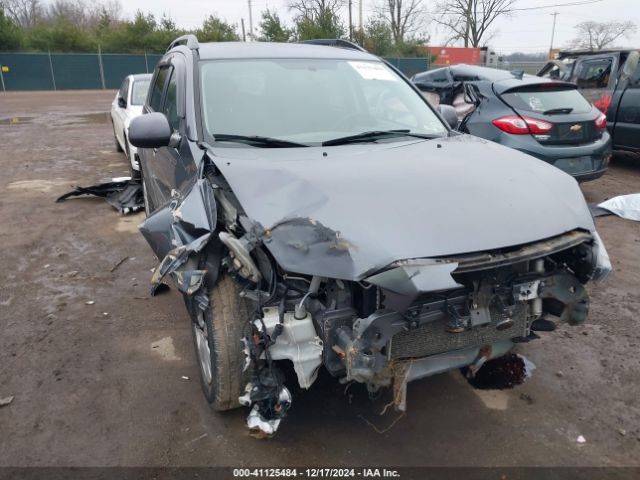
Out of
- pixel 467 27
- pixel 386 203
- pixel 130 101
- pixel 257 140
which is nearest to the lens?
pixel 386 203

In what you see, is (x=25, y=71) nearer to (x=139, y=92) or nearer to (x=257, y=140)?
(x=139, y=92)

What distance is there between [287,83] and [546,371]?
246 centimetres

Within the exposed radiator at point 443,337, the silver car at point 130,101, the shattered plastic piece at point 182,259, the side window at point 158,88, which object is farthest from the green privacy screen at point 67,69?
the exposed radiator at point 443,337

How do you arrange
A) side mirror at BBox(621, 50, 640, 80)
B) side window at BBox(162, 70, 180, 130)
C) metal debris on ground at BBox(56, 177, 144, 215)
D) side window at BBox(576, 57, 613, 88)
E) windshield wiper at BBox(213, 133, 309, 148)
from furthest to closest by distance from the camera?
side window at BBox(576, 57, 613, 88) < side mirror at BBox(621, 50, 640, 80) < metal debris on ground at BBox(56, 177, 144, 215) < side window at BBox(162, 70, 180, 130) < windshield wiper at BBox(213, 133, 309, 148)

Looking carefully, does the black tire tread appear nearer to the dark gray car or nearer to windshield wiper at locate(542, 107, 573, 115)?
the dark gray car

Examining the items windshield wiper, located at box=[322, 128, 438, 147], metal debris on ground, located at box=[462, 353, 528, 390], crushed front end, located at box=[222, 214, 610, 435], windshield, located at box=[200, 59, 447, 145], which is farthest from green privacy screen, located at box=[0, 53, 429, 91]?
crushed front end, located at box=[222, 214, 610, 435]

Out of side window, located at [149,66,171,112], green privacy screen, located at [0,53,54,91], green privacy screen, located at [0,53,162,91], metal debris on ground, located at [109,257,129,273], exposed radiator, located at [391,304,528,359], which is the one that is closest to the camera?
exposed radiator, located at [391,304,528,359]

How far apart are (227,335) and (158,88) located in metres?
3.12

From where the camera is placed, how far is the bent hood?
207 cm

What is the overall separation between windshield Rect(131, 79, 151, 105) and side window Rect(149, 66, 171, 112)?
137 inches

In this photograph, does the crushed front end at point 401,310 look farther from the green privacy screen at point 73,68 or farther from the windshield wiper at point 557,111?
the green privacy screen at point 73,68

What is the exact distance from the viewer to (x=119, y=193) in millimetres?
6922

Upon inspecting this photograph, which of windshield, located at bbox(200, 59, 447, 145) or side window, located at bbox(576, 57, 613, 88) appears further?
side window, located at bbox(576, 57, 613, 88)

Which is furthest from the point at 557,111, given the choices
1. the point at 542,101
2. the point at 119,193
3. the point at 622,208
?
the point at 119,193
